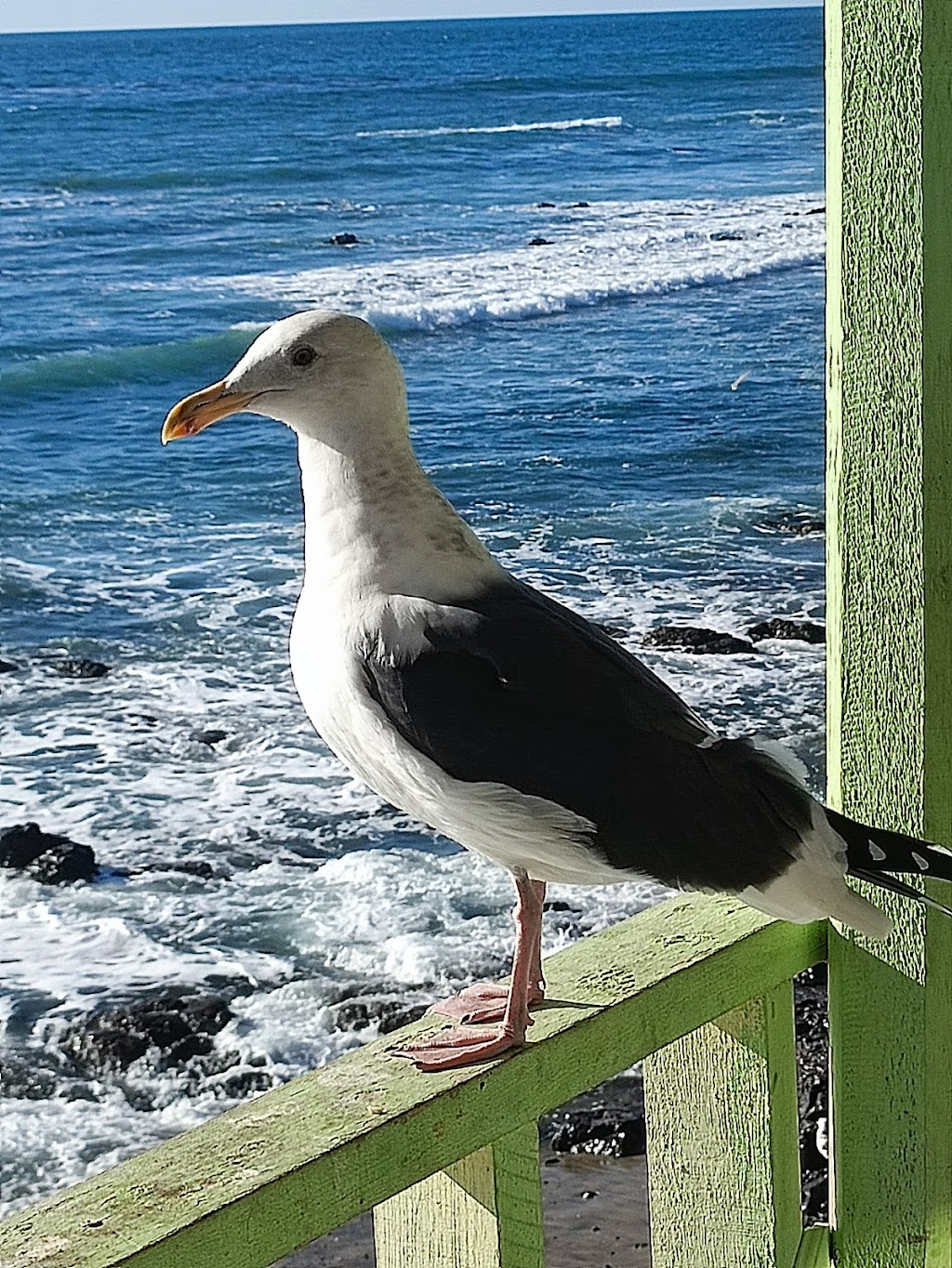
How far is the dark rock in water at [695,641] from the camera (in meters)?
5.42

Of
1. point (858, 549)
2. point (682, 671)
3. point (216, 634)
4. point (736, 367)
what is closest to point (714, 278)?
point (736, 367)

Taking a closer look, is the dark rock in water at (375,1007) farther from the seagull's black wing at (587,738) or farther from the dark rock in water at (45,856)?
the seagull's black wing at (587,738)

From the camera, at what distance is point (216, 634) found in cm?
642

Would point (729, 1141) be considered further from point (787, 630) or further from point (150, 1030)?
point (787, 630)

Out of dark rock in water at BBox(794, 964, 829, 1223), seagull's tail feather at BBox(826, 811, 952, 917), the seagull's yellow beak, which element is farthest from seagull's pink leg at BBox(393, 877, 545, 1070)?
dark rock in water at BBox(794, 964, 829, 1223)

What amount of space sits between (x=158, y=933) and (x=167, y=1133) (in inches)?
39.3

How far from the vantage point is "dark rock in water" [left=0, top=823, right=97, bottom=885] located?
16.3ft

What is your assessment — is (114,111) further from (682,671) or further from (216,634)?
(682,671)

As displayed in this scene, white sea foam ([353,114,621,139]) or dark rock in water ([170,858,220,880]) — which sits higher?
white sea foam ([353,114,621,139])

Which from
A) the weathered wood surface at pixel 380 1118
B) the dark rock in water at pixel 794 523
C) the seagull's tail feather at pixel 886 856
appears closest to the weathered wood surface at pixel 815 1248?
the weathered wood surface at pixel 380 1118

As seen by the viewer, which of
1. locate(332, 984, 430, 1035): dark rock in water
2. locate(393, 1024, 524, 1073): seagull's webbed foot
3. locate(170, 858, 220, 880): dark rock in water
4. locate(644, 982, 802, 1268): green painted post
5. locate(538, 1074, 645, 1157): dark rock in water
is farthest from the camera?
locate(170, 858, 220, 880): dark rock in water

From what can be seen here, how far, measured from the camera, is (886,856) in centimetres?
78

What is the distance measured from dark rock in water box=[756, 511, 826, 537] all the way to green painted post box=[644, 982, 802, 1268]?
5.73m

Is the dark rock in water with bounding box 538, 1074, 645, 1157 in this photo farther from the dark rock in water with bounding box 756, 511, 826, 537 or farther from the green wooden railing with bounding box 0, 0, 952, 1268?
the dark rock in water with bounding box 756, 511, 826, 537
